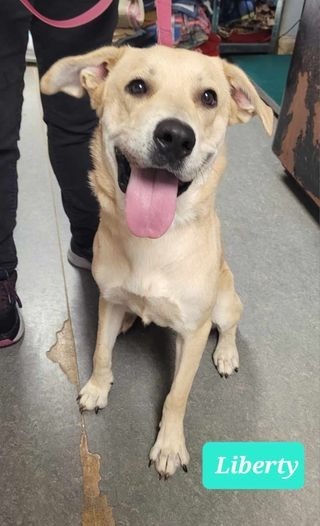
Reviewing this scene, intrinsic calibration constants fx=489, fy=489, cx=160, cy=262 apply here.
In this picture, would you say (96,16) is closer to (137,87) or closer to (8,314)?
(137,87)

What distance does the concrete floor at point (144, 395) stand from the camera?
1.14m

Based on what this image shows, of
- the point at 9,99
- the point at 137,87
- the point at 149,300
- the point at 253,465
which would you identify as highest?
the point at 137,87

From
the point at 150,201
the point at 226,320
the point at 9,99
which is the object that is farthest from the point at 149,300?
the point at 9,99

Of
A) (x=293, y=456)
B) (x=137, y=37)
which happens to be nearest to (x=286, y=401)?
(x=293, y=456)

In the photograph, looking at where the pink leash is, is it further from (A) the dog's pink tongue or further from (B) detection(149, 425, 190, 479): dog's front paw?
(B) detection(149, 425, 190, 479): dog's front paw

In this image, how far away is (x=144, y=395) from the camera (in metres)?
1.38

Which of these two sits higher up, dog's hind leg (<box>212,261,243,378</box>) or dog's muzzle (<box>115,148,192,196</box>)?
dog's muzzle (<box>115,148,192,196</box>)

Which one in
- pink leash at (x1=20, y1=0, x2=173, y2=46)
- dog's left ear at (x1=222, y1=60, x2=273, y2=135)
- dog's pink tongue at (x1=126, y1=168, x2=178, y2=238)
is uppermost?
pink leash at (x1=20, y1=0, x2=173, y2=46)

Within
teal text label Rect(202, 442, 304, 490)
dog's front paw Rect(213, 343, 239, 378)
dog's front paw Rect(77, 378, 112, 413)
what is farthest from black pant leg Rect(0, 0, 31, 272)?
teal text label Rect(202, 442, 304, 490)

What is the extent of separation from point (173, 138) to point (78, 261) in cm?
97

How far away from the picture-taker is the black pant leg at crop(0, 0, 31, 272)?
3.68 feet

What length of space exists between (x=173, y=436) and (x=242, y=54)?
3.24 meters

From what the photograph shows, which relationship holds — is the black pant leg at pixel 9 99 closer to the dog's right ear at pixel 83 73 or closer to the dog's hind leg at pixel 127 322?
the dog's right ear at pixel 83 73

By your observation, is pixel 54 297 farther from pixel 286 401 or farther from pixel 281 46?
pixel 281 46
